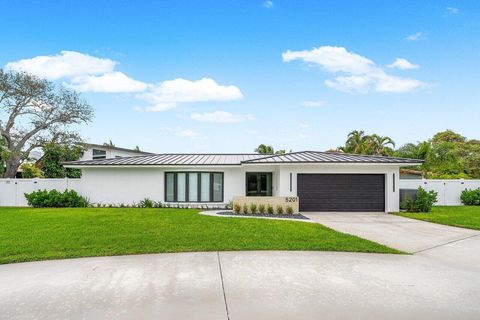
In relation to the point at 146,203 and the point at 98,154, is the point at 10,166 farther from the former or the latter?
the point at 146,203

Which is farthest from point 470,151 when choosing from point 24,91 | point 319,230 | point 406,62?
point 24,91

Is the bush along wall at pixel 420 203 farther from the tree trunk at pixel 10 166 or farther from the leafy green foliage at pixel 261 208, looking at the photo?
the tree trunk at pixel 10 166

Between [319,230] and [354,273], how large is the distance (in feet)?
14.5

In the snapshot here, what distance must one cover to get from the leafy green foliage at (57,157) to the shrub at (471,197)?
2880cm

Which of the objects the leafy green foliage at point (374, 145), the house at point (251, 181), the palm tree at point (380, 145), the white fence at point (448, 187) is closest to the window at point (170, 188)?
the house at point (251, 181)

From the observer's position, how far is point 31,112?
88.4ft

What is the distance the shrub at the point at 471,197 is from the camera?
1953 centimetres

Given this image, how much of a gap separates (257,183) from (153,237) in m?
10.5

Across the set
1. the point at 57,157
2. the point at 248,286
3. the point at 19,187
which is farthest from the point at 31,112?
the point at 248,286

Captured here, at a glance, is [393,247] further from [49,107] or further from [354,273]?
[49,107]

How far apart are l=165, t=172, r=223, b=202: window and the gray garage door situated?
4.71m

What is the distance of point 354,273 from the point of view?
5.65 meters

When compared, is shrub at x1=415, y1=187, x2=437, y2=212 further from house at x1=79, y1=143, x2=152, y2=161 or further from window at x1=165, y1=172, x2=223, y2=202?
house at x1=79, y1=143, x2=152, y2=161

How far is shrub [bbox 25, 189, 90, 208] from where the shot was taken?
58.0ft
